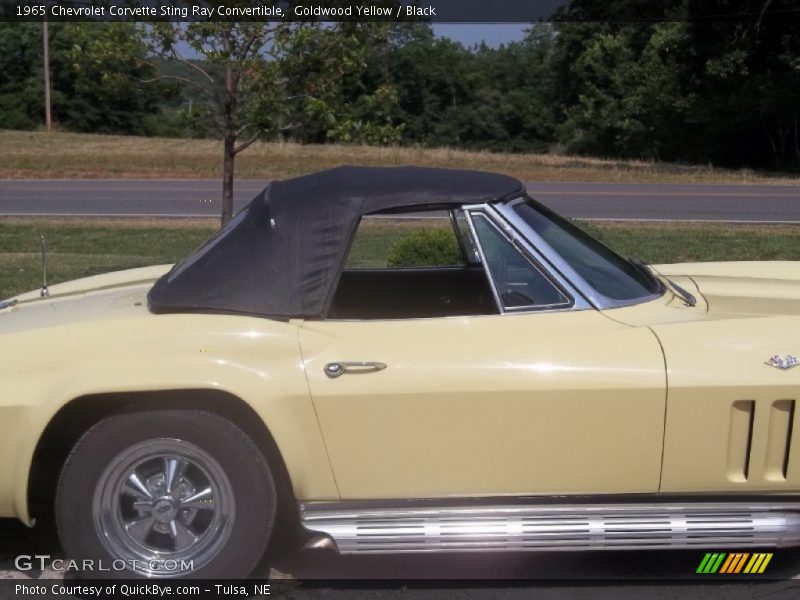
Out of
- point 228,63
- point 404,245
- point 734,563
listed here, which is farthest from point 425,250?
point 734,563

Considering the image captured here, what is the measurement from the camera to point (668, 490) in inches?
149

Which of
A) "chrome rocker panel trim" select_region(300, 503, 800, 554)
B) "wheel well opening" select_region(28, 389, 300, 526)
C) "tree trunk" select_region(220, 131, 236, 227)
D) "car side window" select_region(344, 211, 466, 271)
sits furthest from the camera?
"tree trunk" select_region(220, 131, 236, 227)

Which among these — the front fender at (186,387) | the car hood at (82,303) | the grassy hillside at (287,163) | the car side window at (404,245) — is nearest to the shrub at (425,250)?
the car side window at (404,245)

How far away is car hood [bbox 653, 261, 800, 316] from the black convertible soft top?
107 cm

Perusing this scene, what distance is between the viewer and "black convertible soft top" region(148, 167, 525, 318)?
396 centimetres

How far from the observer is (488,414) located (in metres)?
3.74

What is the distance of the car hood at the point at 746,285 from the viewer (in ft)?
14.0

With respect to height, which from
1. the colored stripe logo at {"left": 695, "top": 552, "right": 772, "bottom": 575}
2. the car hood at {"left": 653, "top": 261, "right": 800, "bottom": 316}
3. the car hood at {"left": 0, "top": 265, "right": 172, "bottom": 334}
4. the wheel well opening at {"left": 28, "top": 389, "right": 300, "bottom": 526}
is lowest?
the colored stripe logo at {"left": 695, "top": 552, "right": 772, "bottom": 575}

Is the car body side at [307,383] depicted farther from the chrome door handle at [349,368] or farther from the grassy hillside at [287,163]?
the grassy hillside at [287,163]

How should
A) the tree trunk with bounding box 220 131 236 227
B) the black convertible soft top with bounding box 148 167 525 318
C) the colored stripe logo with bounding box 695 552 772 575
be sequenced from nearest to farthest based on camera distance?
the black convertible soft top with bounding box 148 167 525 318, the colored stripe logo with bounding box 695 552 772 575, the tree trunk with bounding box 220 131 236 227

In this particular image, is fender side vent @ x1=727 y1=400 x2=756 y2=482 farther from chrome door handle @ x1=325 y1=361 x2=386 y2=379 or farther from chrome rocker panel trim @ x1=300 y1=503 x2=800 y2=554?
chrome door handle @ x1=325 y1=361 x2=386 y2=379

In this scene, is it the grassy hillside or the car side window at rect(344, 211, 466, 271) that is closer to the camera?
the car side window at rect(344, 211, 466, 271)

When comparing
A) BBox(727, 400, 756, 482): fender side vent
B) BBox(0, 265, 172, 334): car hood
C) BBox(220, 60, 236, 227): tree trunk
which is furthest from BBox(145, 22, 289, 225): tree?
BBox(727, 400, 756, 482): fender side vent

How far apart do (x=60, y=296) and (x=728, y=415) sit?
3.02m
